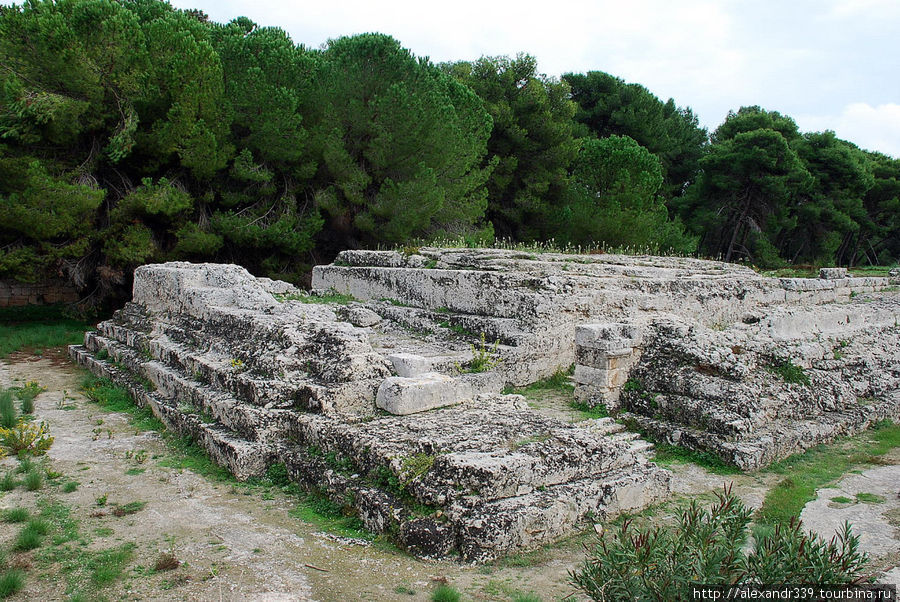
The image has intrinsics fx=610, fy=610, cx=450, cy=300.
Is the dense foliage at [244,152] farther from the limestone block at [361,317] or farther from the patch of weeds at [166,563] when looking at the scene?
the patch of weeds at [166,563]

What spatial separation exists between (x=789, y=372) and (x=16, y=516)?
304 inches

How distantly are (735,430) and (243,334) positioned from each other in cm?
560

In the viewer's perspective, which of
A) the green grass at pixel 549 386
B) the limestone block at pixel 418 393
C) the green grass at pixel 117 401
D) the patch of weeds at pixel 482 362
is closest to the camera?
the limestone block at pixel 418 393

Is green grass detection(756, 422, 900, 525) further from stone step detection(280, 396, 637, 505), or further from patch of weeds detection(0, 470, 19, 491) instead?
patch of weeds detection(0, 470, 19, 491)

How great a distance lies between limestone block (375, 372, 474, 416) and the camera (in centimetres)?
566

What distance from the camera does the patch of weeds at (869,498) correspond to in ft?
16.9

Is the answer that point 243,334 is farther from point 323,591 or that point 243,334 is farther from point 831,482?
point 831,482

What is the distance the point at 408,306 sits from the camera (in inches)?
396

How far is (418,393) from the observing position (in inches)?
226

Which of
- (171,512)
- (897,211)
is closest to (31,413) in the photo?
(171,512)

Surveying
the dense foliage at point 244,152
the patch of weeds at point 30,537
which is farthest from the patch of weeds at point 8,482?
the dense foliage at point 244,152

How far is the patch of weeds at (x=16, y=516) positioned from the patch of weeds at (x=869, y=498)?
6.72 meters

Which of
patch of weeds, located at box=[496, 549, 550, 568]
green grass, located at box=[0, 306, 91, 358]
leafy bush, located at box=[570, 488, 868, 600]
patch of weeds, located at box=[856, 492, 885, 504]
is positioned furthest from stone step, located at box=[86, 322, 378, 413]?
green grass, located at box=[0, 306, 91, 358]

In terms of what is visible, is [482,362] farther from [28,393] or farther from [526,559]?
[28,393]
